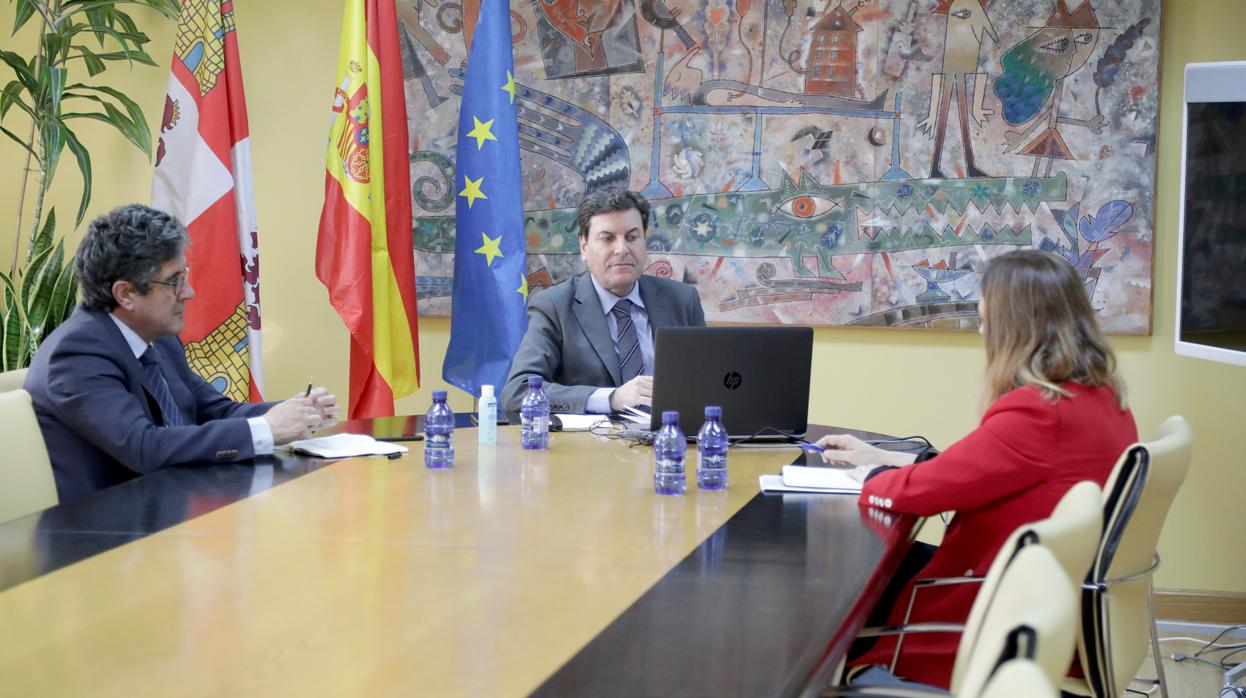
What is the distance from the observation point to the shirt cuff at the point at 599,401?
3699 mm

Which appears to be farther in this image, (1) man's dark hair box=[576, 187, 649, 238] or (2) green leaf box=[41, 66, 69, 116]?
(2) green leaf box=[41, 66, 69, 116]

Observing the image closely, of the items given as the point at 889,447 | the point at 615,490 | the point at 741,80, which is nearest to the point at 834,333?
the point at 741,80

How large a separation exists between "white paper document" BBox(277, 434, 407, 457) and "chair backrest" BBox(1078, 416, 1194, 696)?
165 cm

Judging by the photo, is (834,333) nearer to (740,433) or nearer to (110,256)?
(740,433)

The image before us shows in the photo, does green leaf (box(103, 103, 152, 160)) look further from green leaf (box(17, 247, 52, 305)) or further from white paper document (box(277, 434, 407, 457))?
white paper document (box(277, 434, 407, 457))

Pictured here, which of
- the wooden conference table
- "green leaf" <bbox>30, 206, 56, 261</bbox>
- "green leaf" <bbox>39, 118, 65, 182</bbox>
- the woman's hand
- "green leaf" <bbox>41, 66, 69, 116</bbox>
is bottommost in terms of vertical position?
the wooden conference table

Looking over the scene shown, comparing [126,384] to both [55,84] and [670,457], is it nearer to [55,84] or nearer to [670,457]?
[670,457]

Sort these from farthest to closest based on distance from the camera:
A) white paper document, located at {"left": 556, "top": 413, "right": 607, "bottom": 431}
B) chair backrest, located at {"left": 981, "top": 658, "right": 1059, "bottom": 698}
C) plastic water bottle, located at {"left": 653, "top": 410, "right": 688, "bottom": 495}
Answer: white paper document, located at {"left": 556, "top": 413, "right": 607, "bottom": 431}, plastic water bottle, located at {"left": 653, "top": 410, "right": 688, "bottom": 495}, chair backrest, located at {"left": 981, "top": 658, "right": 1059, "bottom": 698}

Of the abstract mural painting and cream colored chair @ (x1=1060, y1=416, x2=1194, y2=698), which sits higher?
the abstract mural painting

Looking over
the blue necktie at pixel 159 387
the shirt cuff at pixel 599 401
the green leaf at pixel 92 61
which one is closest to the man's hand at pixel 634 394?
the shirt cuff at pixel 599 401

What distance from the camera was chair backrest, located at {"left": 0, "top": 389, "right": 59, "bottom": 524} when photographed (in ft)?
8.87

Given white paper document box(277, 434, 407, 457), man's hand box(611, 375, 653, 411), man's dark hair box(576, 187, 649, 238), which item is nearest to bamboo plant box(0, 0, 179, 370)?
man's dark hair box(576, 187, 649, 238)

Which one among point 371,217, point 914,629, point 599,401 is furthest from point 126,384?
point 914,629

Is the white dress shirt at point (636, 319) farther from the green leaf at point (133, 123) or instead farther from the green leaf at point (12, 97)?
the green leaf at point (12, 97)
